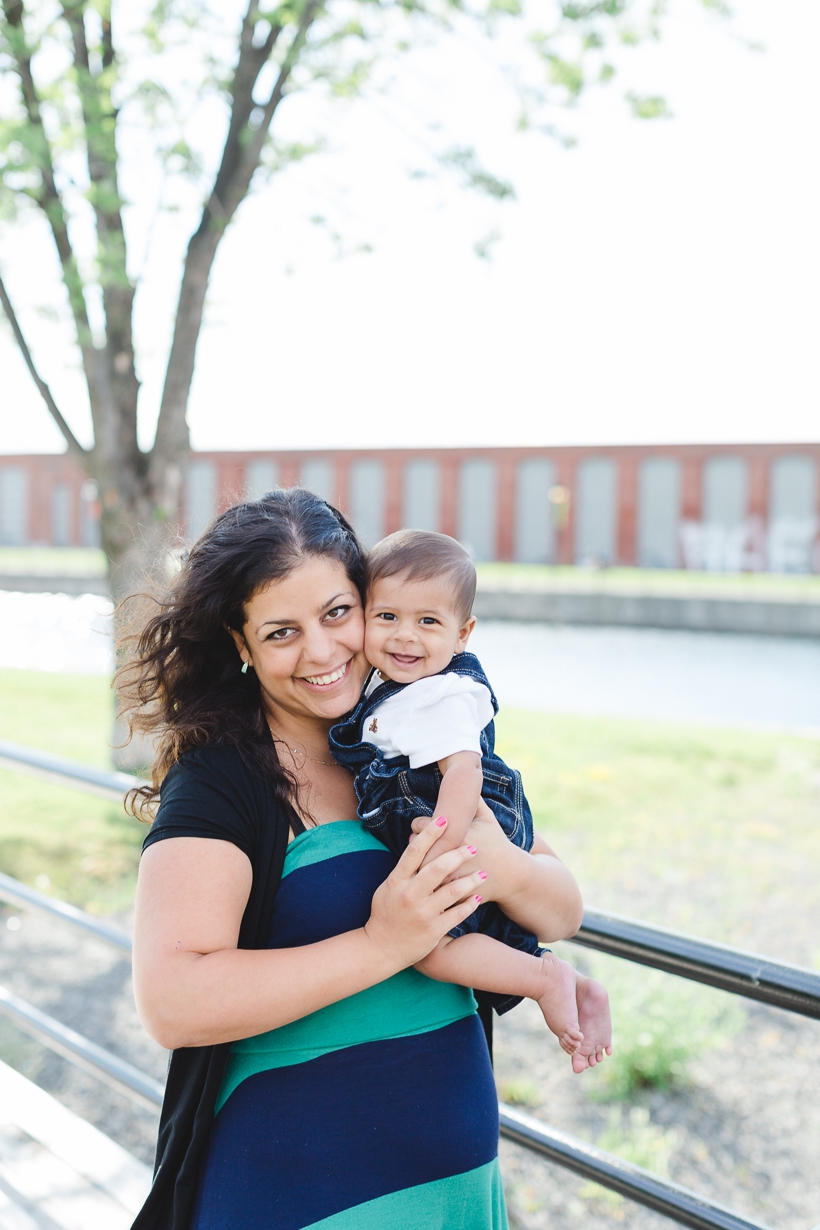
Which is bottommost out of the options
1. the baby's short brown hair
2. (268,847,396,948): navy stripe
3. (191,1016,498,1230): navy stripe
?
(191,1016,498,1230): navy stripe

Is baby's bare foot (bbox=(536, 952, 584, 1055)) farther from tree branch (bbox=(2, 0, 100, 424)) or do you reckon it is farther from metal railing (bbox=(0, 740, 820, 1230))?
tree branch (bbox=(2, 0, 100, 424))

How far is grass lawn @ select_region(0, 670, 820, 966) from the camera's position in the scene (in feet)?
18.6

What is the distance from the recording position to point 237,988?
1.22 m

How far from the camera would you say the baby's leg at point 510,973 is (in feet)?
4.68

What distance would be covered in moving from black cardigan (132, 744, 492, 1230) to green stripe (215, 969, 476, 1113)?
35 millimetres

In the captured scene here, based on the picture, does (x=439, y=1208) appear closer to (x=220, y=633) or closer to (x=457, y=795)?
(x=457, y=795)

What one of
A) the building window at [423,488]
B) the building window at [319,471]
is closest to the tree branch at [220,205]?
the building window at [423,488]

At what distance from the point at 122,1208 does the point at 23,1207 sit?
0.79 ft

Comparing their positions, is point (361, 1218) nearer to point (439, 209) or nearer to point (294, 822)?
point (294, 822)

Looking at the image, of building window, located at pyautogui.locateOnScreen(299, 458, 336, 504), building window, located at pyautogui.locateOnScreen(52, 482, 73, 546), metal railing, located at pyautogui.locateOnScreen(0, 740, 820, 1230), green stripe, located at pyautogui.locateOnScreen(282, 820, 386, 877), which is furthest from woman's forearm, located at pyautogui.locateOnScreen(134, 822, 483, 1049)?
building window, located at pyautogui.locateOnScreen(52, 482, 73, 546)

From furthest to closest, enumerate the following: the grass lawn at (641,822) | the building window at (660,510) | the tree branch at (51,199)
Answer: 1. the building window at (660,510)
2. the grass lawn at (641,822)
3. the tree branch at (51,199)

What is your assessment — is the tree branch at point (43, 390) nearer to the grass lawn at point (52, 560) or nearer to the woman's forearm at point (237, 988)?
the woman's forearm at point (237, 988)

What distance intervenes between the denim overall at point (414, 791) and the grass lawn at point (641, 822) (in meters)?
4.11

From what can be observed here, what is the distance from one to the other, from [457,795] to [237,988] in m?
0.43
